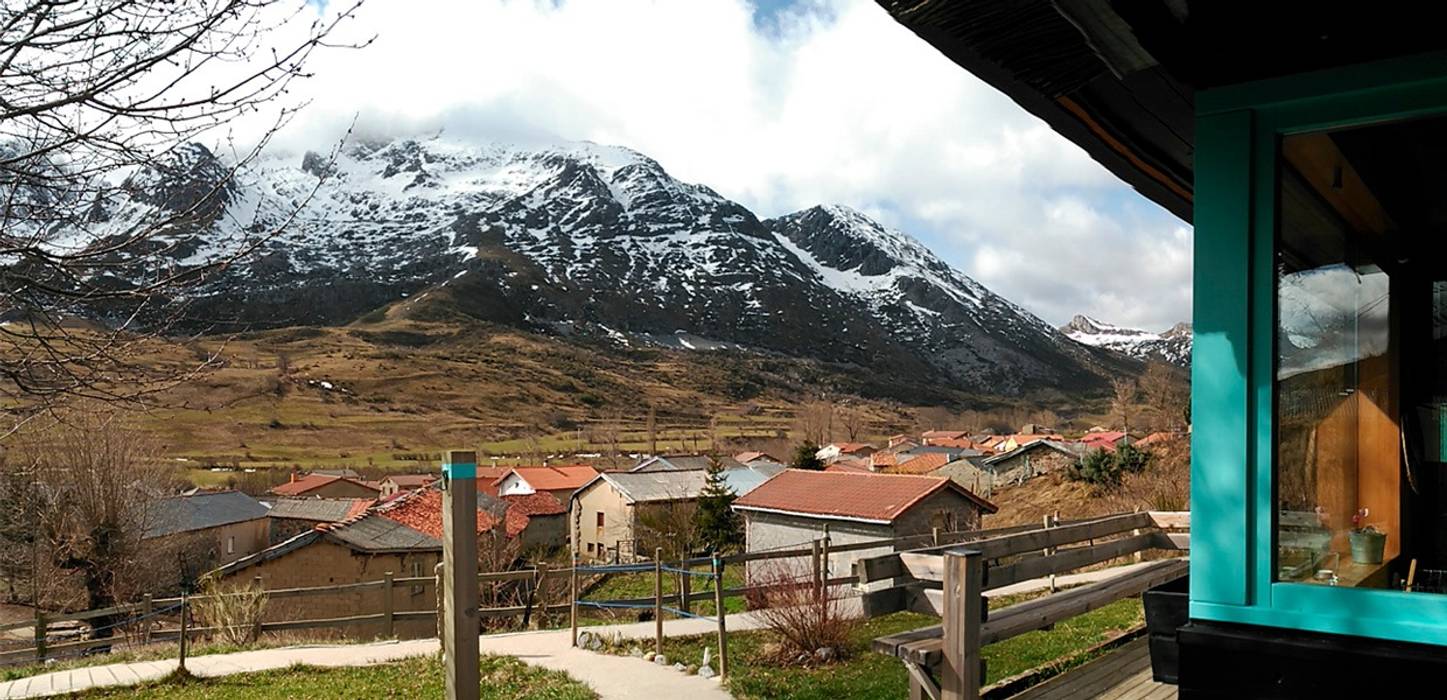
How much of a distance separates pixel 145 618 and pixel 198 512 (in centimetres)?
2151

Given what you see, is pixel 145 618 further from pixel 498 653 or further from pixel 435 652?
pixel 498 653

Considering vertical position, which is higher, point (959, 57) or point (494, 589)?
point (959, 57)

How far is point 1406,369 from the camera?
99.0 inches

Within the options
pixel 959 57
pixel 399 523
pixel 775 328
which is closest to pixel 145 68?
pixel 959 57

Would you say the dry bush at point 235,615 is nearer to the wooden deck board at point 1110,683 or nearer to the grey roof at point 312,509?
the wooden deck board at point 1110,683

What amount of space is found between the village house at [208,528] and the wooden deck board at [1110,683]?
75.0ft

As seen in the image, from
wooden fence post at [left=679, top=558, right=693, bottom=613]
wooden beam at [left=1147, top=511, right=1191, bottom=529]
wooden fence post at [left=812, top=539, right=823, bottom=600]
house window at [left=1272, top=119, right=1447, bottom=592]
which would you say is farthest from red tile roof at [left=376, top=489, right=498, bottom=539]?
house window at [left=1272, top=119, right=1447, bottom=592]

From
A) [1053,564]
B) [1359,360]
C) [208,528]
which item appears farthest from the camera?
[208,528]

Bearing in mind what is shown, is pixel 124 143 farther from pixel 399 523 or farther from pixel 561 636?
pixel 399 523

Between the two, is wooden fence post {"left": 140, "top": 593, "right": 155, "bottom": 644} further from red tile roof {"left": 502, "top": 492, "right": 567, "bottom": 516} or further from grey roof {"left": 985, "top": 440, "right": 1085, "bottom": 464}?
grey roof {"left": 985, "top": 440, "right": 1085, "bottom": 464}

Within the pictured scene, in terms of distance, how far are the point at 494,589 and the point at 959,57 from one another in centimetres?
1617

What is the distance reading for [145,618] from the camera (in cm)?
1459

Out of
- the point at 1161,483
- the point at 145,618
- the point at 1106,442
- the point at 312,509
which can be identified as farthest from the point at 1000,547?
the point at 1106,442

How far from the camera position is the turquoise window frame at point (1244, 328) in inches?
78.9
